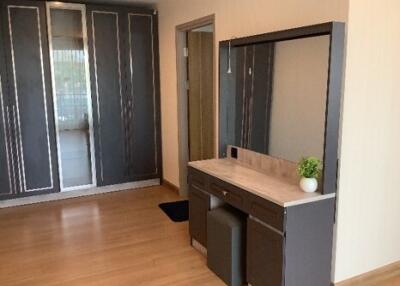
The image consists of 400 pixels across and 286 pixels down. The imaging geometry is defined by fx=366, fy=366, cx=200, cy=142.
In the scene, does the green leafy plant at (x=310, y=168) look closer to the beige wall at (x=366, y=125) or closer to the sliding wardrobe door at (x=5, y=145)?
the beige wall at (x=366, y=125)

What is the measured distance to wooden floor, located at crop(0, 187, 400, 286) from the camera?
2744 millimetres

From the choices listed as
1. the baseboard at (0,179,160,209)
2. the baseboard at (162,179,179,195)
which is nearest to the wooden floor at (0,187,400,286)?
the baseboard at (0,179,160,209)

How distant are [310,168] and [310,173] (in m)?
0.04

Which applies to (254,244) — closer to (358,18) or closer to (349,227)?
(349,227)

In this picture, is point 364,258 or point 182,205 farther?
point 182,205

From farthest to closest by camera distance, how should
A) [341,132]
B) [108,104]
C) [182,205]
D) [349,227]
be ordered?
[108,104]
[182,205]
[349,227]
[341,132]

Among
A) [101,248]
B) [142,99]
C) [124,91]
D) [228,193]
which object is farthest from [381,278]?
[124,91]

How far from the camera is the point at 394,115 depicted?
8.23 feet

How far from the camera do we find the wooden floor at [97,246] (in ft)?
9.12

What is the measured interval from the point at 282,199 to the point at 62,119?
3184 millimetres

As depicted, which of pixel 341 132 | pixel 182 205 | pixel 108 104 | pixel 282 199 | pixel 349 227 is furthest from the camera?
pixel 108 104

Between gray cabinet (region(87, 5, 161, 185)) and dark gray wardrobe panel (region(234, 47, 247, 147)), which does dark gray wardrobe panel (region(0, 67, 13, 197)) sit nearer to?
gray cabinet (region(87, 5, 161, 185))

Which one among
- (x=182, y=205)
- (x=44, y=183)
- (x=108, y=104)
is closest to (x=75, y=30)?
(x=108, y=104)

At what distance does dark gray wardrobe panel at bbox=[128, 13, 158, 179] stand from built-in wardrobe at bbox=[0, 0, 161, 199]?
1 centimetres
